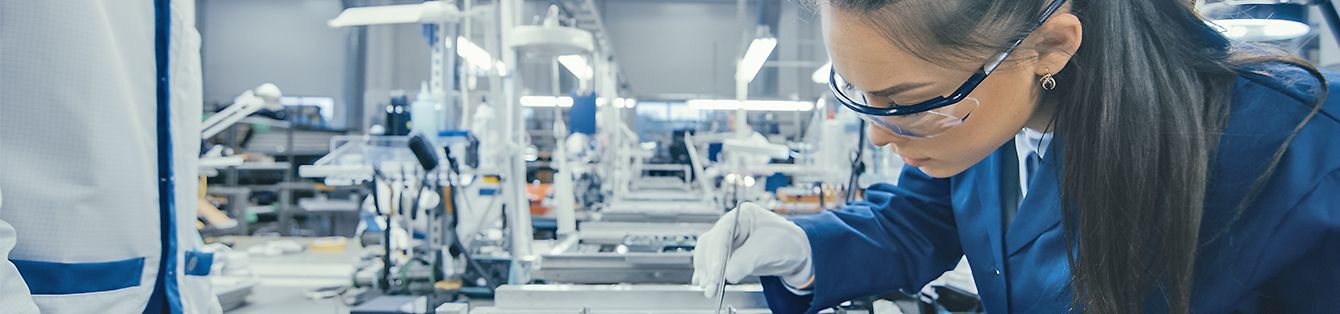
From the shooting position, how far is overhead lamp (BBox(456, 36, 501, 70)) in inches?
116

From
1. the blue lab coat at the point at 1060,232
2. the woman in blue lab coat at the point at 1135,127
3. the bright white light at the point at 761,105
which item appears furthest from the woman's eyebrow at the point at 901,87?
the bright white light at the point at 761,105

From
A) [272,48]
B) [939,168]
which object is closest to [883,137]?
[939,168]

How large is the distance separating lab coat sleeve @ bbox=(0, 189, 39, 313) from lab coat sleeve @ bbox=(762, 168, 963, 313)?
3.33ft

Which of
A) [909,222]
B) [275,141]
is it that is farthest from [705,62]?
[909,222]

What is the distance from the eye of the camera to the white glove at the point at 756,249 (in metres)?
1.15

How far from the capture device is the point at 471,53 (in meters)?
3.13

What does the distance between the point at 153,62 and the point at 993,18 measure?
1.19 meters

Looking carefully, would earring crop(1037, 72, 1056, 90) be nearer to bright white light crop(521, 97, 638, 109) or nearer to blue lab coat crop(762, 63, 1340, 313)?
blue lab coat crop(762, 63, 1340, 313)

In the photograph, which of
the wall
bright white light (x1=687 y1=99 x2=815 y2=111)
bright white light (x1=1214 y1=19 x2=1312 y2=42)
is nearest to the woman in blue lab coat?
bright white light (x1=1214 y1=19 x2=1312 y2=42)

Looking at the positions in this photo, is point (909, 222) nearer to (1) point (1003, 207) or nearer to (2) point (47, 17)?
(1) point (1003, 207)

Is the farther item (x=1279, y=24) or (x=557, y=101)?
(x=557, y=101)

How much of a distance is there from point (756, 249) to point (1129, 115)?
1.94 feet

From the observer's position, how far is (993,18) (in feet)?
2.49

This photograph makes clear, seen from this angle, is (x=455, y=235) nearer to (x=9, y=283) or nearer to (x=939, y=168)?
→ (x=9, y=283)
